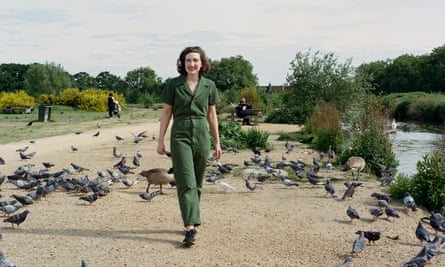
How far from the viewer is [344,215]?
7.48 metres

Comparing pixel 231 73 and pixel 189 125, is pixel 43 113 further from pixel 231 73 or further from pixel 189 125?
pixel 231 73

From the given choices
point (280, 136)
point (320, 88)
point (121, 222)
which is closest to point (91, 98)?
point (320, 88)

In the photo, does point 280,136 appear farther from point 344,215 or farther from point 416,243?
point 416,243

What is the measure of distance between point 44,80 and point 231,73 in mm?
24598

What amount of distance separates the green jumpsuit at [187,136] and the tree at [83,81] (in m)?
68.9

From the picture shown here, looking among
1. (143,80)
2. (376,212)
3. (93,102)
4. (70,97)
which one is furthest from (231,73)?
(376,212)

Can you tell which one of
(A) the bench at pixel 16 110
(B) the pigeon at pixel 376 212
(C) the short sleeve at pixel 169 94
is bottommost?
(A) the bench at pixel 16 110

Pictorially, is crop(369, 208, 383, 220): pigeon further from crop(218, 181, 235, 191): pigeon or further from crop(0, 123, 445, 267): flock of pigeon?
crop(218, 181, 235, 191): pigeon

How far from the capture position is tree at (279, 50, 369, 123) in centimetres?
2394

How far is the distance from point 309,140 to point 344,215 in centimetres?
1042

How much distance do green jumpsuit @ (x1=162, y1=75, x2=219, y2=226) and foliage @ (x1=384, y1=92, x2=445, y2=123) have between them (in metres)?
29.2

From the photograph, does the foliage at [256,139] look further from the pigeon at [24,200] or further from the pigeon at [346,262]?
the pigeon at [346,262]

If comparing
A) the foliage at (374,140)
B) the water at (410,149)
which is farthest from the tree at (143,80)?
the foliage at (374,140)

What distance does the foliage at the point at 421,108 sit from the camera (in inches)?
1387
